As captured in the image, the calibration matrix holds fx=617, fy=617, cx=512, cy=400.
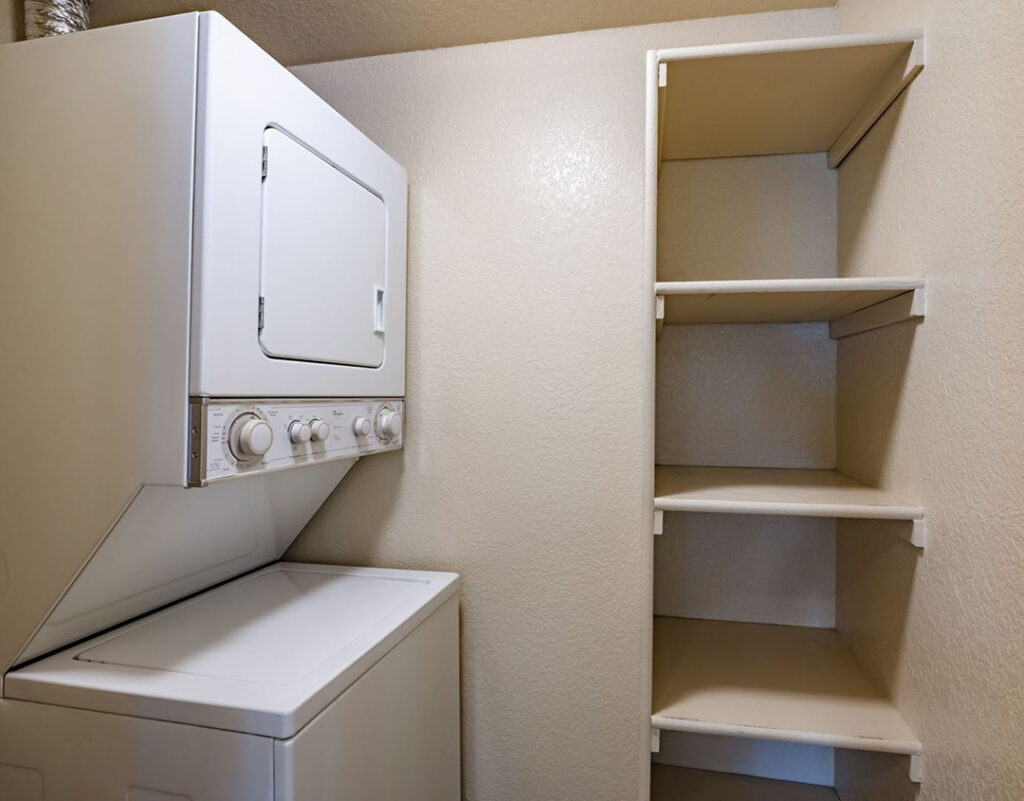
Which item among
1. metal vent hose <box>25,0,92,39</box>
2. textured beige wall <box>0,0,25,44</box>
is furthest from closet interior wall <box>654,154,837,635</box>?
textured beige wall <box>0,0,25,44</box>

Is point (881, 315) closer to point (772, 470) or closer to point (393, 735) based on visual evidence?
point (772, 470)

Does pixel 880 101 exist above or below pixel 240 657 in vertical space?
above

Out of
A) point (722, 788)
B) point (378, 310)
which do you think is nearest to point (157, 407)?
point (378, 310)

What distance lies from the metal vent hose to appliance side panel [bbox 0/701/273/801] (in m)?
1.60

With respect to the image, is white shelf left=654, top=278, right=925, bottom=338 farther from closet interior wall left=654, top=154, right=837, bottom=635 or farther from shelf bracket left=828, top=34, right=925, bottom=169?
shelf bracket left=828, top=34, right=925, bottom=169

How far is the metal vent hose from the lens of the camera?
5.09 ft

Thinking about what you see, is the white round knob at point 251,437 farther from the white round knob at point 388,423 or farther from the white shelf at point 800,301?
the white shelf at point 800,301

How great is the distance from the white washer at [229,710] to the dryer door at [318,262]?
2.21 feet

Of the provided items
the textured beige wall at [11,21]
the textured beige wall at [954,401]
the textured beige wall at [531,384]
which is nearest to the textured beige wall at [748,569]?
the textured beige wall at [531,384]

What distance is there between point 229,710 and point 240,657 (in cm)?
24

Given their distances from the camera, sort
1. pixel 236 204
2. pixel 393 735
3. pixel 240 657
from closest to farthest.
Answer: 1. pixel 236 204
2. pixel 240 657
3. pixel 393 735

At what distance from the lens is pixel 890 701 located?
1.46 meters

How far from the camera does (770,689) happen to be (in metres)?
1.53

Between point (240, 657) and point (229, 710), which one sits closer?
point (229, 710)
